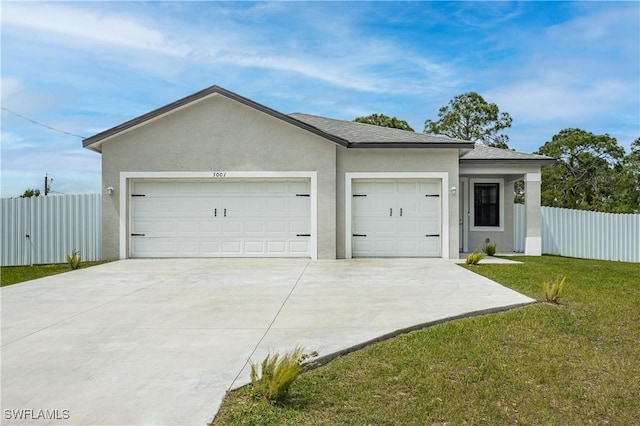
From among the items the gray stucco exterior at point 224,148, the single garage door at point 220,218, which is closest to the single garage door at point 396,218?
the gray stucco exterior at point 224,148

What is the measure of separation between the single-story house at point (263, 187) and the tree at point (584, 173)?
21534 mm

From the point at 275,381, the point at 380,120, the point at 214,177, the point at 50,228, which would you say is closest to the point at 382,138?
the point at 214,177

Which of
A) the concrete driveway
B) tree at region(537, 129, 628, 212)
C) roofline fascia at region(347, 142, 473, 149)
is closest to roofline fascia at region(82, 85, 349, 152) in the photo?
roofline fascia at region(347, 142, 473, 149)

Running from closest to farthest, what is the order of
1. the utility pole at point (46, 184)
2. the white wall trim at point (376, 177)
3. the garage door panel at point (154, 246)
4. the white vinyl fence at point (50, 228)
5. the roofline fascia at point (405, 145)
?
the roofline fascia at point (405, 145)
the white wall trim at point (376, 177)
the garage door panel at point (154, 246)
the white vinyl fence at point (50, 228)
the utility pole at point (46, 184)

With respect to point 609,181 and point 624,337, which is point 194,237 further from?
→ point 609,181

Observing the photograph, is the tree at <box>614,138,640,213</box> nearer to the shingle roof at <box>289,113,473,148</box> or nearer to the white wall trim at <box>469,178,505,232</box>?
the white wall trim at <box>469,178,505,232</box>

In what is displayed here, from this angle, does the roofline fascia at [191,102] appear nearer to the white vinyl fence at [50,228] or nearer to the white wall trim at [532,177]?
the white vinyl fence at [50,228]

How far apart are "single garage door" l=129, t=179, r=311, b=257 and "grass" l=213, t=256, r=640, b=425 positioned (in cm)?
786

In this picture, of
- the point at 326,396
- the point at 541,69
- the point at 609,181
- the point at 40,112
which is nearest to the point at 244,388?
the point at 326,396

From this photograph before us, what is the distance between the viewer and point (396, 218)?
13344 millimetres

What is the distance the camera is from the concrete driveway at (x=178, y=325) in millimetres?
3520

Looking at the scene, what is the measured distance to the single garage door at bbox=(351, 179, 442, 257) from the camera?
1327 cm

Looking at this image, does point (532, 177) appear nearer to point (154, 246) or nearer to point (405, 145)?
point (405, 145)

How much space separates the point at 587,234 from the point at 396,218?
8.25 meters
